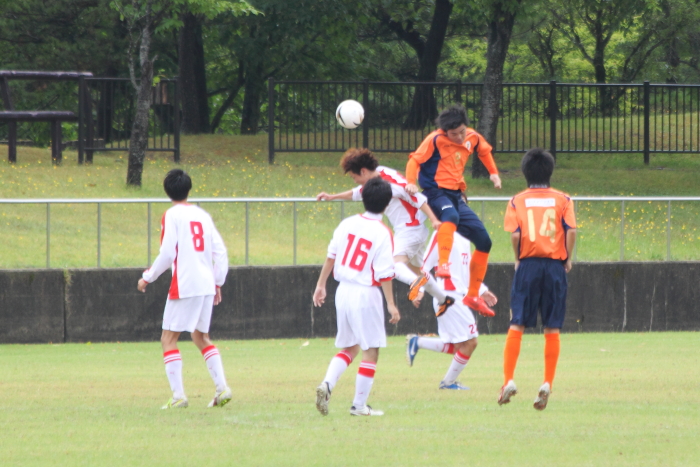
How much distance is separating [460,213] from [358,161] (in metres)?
1.74

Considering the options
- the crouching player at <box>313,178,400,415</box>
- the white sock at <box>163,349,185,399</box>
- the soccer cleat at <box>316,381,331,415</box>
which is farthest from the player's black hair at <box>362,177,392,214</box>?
the white sock at <box>163,349,185,399</box>

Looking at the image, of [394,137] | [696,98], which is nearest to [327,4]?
[394,137]

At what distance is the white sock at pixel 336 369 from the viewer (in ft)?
21.8

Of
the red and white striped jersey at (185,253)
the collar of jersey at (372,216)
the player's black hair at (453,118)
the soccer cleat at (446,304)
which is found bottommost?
the soccer cleat at (446,304)

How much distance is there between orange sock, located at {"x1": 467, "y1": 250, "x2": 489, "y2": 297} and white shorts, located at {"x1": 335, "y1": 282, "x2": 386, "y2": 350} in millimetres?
2188

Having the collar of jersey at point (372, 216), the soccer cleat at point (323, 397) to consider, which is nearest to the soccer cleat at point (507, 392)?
the soccer cleat at point (323, 397)

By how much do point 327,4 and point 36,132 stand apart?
12.4 m

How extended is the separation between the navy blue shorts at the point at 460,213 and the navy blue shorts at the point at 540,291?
176cm

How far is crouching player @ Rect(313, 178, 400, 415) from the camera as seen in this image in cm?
664

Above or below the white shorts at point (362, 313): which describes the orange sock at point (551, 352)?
below

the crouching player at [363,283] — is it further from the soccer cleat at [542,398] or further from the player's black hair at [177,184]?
the player's black hair at [177,184]

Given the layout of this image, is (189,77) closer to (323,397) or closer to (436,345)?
(436,345)

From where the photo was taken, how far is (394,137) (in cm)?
2317

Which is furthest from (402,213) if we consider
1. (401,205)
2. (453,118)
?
(453,118)
